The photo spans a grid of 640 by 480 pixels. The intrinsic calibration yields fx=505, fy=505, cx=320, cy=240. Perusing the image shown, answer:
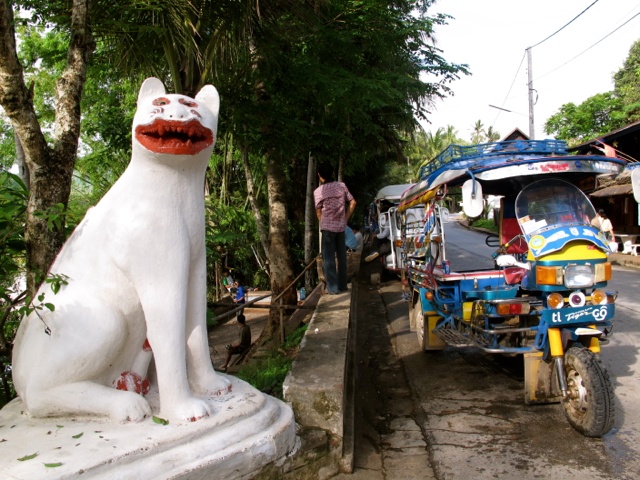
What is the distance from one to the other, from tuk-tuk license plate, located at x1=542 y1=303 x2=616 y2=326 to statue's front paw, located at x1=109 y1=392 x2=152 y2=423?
3.06 meters

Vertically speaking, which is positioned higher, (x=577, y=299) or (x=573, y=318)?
(x=577, y=299)

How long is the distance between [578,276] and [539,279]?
29cm

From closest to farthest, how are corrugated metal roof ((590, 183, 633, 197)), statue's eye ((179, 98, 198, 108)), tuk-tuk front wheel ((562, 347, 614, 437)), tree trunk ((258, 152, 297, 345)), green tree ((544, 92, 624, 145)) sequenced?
1. statue's eye ((179, 98, 198, 108))
2. tuk-tuk front wheel ((562, 347, 614, 437))
3. tree trunk ((258, 152, 297, 345))
4. corrugated metal roof ((590, 183, 633, 197))
5. green tree ((544, 92, 624, 145))

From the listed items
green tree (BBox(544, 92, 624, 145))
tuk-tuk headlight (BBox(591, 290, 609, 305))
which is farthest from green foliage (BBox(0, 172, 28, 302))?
green tree (BBox(544, 92, 624, 145))

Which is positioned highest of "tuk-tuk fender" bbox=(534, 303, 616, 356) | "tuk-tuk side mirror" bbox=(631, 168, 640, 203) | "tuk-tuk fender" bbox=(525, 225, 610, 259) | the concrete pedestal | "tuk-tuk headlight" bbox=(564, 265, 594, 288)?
"tuk-tuk side mirror" bbox=(631, 168, 640, 203)

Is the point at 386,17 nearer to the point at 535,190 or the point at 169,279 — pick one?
the point at 535,190

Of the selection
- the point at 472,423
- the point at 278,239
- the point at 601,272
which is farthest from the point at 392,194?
the point at 472,423

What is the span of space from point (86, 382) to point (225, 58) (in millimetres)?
4810

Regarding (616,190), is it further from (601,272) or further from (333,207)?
(601,272)

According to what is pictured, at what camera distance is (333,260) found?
6.89 meters

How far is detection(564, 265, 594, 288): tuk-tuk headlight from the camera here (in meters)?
4.04

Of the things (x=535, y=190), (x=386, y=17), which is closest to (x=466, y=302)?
(x=535, y=190)

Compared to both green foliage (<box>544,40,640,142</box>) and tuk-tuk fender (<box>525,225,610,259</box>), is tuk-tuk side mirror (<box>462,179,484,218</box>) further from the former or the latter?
green foliage (<box>544,40,640,142</box>)

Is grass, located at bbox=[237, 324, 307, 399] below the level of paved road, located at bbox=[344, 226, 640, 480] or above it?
above
